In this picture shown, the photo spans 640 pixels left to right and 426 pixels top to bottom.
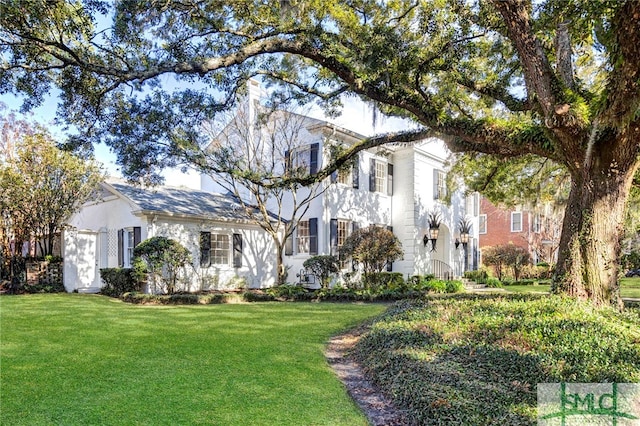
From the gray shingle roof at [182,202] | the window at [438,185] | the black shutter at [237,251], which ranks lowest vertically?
the black shutter at [237,251]

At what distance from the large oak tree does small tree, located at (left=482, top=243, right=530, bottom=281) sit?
1372cm

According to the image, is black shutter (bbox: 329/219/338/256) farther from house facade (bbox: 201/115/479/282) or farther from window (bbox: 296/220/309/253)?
window (bbox: 296/220/309/253)

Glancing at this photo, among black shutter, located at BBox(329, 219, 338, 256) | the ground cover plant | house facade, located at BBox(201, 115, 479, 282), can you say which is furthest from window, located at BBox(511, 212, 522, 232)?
the ground cover plant

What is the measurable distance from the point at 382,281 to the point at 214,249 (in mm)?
6451

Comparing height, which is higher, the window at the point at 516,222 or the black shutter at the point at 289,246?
the window at the point at 516,222

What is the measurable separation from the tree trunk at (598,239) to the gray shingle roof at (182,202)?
1191 cm

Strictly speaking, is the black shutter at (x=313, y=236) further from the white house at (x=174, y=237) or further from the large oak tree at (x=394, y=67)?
the large oak tree at (x=394, y=67)

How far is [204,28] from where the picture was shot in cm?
905

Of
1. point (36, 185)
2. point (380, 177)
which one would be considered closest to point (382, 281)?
point (380, 177)

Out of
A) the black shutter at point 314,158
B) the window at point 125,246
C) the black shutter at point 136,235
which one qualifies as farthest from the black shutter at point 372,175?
the window at point 125,246

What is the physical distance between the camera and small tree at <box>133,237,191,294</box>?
43.5 feet

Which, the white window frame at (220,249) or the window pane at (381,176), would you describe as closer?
the white window frame at (220,249)

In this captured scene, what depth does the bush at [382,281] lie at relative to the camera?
50.0ft

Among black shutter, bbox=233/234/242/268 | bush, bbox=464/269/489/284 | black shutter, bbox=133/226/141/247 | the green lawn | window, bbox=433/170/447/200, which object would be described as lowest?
the green lawn
